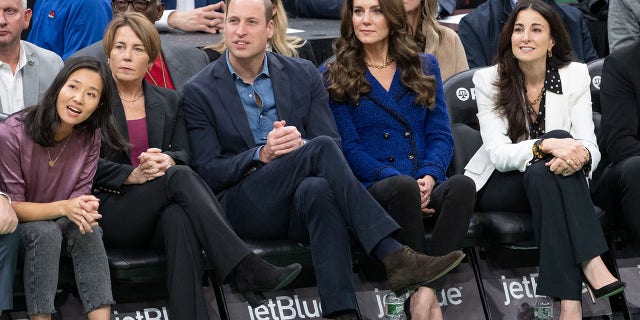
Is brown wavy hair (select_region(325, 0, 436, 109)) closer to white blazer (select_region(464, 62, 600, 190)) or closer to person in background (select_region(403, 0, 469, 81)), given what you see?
white blazer (select_region(464, 62, 600, 190))

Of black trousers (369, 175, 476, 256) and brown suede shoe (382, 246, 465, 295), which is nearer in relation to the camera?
brown suede shoe (382, 246, 465, 295)

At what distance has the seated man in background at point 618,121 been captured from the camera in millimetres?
6617

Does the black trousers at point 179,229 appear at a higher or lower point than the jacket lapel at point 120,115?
lower

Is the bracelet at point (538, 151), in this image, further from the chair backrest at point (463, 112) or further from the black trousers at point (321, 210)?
the black trousers at point (321, 210)

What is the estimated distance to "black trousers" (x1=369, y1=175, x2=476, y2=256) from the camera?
6098mm

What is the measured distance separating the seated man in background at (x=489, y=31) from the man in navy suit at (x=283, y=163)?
5.35 feet

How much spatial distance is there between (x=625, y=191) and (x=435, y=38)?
5.05 ft

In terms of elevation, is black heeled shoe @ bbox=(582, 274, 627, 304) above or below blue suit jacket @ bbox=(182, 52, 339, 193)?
below

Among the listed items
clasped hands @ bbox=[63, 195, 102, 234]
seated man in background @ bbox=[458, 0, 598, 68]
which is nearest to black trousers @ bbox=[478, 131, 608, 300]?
seated man in background @ bbox=[458, 0, 598, 68]

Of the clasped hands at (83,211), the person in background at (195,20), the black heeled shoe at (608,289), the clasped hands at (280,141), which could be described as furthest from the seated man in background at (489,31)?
the clasped hands at (83,211)

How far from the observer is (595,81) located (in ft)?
23.8

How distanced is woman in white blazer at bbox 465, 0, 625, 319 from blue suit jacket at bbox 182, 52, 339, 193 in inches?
33.0

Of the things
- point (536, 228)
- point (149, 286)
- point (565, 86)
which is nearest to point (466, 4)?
point (565, 86)

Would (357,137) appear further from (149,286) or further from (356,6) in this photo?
(149,286)
